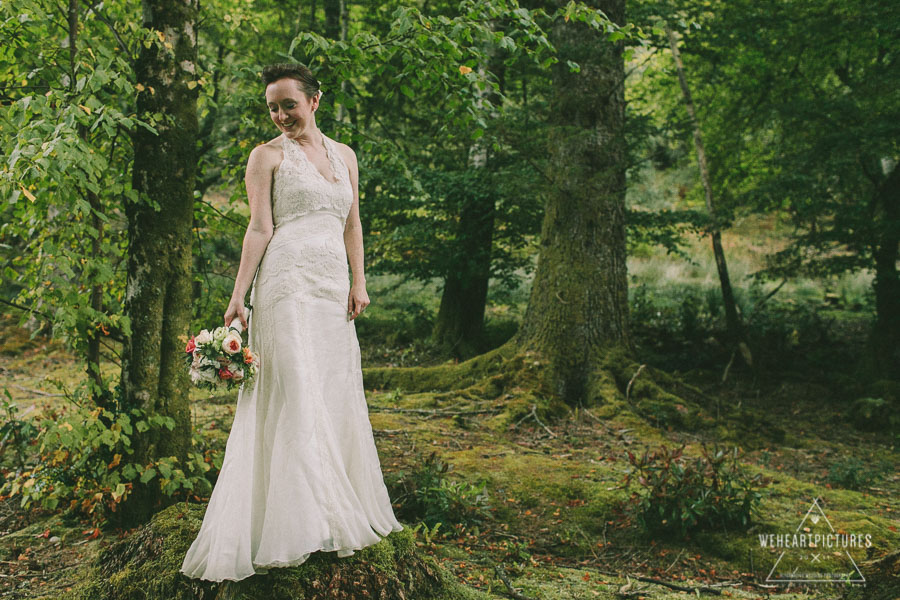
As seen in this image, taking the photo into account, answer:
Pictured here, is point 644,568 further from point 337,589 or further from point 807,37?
Result: point 807,37

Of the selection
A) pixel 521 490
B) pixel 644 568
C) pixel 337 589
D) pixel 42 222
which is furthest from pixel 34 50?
pixel 644 568

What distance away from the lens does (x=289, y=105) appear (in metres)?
3.19

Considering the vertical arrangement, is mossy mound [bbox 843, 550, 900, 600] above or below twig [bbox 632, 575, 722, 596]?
above

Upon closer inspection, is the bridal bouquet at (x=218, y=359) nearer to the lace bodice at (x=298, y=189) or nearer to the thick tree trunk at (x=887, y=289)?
the lace bodice at (x=298, y=189)

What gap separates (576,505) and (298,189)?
12.3 ft

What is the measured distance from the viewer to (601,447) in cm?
679

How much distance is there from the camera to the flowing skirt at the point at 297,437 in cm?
284

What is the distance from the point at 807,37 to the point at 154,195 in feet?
35.5

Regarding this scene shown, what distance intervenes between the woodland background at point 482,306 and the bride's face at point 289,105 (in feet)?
3.70

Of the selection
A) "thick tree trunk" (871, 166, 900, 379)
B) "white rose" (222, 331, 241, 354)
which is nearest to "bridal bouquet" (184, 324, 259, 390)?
"white rose" (222, 331, 241, 354)

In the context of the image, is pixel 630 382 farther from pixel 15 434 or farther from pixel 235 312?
pixel 15 434

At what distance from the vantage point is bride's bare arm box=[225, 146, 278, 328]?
10.4 ft

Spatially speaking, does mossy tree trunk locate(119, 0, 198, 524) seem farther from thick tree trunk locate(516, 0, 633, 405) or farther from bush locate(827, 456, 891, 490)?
bush locate(827, 456, 891, 490)

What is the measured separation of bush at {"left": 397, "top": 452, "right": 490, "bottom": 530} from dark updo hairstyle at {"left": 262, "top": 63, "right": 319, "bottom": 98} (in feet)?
10.8
